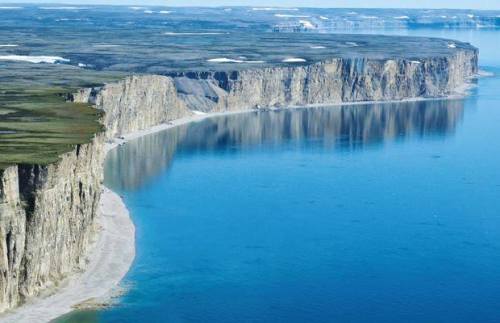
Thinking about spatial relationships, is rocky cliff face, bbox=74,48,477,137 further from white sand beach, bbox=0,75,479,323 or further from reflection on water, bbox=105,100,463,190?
white sand beach, bbox=0,75,479,323

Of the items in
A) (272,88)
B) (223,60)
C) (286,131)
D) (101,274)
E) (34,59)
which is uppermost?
(34,59)

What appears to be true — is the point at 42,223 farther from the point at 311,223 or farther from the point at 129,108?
the point at 129,108

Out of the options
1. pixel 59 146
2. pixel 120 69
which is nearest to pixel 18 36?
pixel 120 69

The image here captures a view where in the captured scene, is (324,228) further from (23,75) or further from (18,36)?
(18,36)

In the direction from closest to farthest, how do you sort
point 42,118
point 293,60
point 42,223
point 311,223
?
point 42,223, point 311,223, point 42,118, point 293,60

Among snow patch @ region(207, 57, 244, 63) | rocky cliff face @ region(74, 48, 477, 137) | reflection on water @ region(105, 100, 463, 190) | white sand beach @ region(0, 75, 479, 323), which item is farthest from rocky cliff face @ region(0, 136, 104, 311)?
snow patch @ region(207, 57, 244, 63)

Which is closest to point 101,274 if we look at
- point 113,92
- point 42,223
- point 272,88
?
point 42,223

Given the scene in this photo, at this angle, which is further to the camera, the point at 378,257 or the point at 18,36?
the point at 18,36
